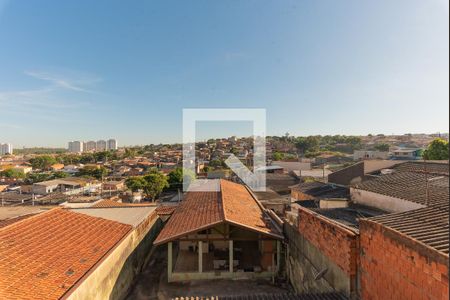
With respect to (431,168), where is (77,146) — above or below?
above

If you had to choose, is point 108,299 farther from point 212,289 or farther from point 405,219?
point 405,219

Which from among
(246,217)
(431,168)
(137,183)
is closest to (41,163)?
(137,183)

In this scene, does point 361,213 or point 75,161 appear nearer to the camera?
point 361,213

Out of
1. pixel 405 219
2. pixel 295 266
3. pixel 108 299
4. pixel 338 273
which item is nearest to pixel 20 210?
pixel 108 299

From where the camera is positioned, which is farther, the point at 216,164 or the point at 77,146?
the point at 77,146

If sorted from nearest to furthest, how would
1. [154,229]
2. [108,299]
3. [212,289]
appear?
[108,299]
[212,289]
[154,229]

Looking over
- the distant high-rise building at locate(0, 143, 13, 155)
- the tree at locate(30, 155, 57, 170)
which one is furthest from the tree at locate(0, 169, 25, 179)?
the distant high-rise building at locate(0, 143, 13, 155)

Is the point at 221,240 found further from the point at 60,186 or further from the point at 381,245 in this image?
the point at 60,186
